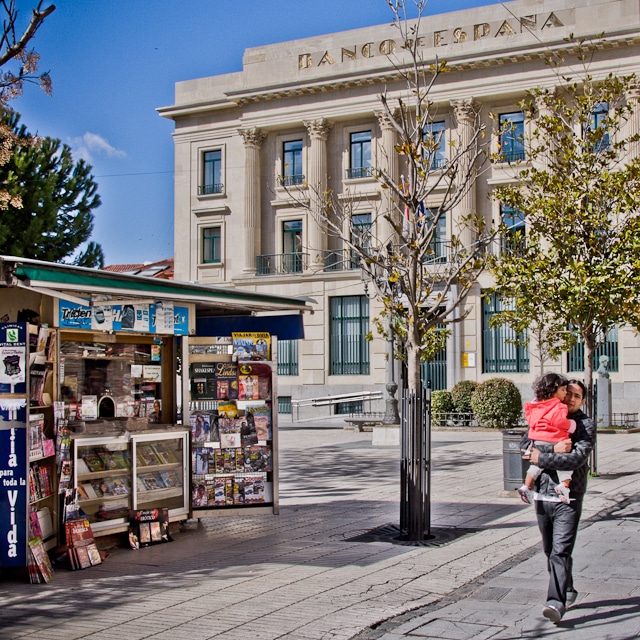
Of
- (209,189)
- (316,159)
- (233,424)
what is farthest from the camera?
(209,189)

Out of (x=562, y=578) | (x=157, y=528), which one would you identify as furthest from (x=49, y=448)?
(x=562, y=578)

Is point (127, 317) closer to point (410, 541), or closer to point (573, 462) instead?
point (410, 541)

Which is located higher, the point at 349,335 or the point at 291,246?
the point at 291,246

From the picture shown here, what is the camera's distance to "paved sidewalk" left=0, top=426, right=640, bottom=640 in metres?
6.46

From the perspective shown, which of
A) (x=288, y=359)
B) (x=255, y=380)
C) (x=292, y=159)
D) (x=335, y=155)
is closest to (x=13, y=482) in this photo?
(x=255, y=380)

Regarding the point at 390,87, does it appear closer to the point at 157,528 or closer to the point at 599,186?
the point at 599,186

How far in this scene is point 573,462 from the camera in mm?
6574

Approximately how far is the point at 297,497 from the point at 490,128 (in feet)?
85.4

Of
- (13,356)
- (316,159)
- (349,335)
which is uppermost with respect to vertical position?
(316,159)

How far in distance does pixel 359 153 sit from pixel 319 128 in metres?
2.00

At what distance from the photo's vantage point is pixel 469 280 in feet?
37.6

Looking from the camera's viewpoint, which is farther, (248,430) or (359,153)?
(359,153)

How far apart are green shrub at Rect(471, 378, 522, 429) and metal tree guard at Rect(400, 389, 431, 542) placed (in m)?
19.5

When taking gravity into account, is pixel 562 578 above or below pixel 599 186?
below
